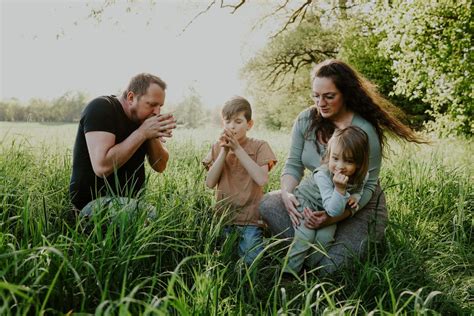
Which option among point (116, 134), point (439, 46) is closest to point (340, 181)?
point (116, 134)

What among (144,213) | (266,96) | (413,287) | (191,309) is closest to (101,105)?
(144,213)

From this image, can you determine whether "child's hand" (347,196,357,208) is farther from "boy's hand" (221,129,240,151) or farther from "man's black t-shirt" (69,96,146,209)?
"man's black t-shirt" (69,96,146,209)

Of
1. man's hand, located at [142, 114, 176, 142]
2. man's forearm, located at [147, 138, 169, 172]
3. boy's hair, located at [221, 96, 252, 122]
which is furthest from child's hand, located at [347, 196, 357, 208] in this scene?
man's forearm, located at [147, 138, 169, 172]

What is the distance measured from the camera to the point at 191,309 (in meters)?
1.95

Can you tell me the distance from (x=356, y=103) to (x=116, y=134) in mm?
1746

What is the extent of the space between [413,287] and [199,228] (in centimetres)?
133

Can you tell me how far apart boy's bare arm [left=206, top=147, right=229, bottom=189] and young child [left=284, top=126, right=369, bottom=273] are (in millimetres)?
658

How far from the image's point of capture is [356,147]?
10.3 ft

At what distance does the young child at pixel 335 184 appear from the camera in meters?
3.12

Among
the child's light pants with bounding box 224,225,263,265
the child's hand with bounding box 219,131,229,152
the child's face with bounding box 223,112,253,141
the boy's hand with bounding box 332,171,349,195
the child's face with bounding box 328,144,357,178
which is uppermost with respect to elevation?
the child's face with bounding box 223,112,253,141

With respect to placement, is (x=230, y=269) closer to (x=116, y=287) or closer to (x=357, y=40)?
(x=116, y=287)

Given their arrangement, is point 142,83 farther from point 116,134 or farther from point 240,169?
point 240,169

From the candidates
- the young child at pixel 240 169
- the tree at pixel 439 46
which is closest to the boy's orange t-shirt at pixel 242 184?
the young child at pixel 240 169

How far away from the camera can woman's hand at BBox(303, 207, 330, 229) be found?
3254 millimetres
